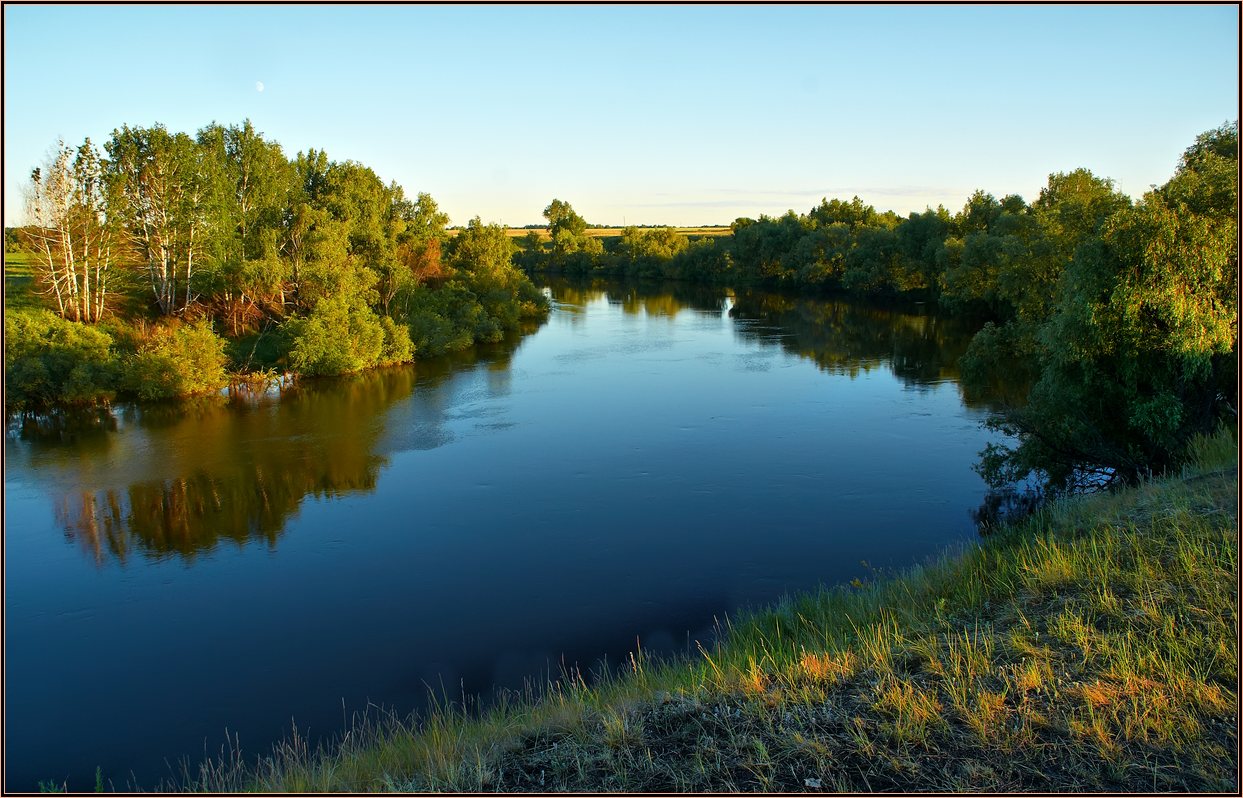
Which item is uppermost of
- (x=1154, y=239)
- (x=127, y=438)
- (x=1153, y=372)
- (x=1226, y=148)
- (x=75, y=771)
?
(x=1226, y=148)

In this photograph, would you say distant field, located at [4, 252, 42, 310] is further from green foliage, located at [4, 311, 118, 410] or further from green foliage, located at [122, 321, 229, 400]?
green foliage, located at [122, 321, 229, 400]

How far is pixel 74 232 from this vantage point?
31.6m

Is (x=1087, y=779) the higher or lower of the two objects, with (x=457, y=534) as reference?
higher

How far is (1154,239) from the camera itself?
14508 mm

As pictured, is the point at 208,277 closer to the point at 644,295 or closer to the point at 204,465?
the point at 204,465

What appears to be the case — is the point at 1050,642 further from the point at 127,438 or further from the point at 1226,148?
the point at 127,438

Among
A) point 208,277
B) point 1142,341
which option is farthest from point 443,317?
point 1142,341

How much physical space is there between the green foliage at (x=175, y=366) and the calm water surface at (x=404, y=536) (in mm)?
1604

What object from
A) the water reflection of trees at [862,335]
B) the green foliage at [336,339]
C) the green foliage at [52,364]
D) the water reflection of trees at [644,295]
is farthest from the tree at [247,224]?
the water reflection of trees at [644,295]

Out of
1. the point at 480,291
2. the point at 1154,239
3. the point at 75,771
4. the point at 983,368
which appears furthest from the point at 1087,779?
the point at 480,291

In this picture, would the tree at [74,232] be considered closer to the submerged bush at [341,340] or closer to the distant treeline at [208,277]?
the distant treeline at [208,277]

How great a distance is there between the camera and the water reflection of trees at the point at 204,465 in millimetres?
16922

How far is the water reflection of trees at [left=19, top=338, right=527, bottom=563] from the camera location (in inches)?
666

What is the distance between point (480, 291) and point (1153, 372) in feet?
130
